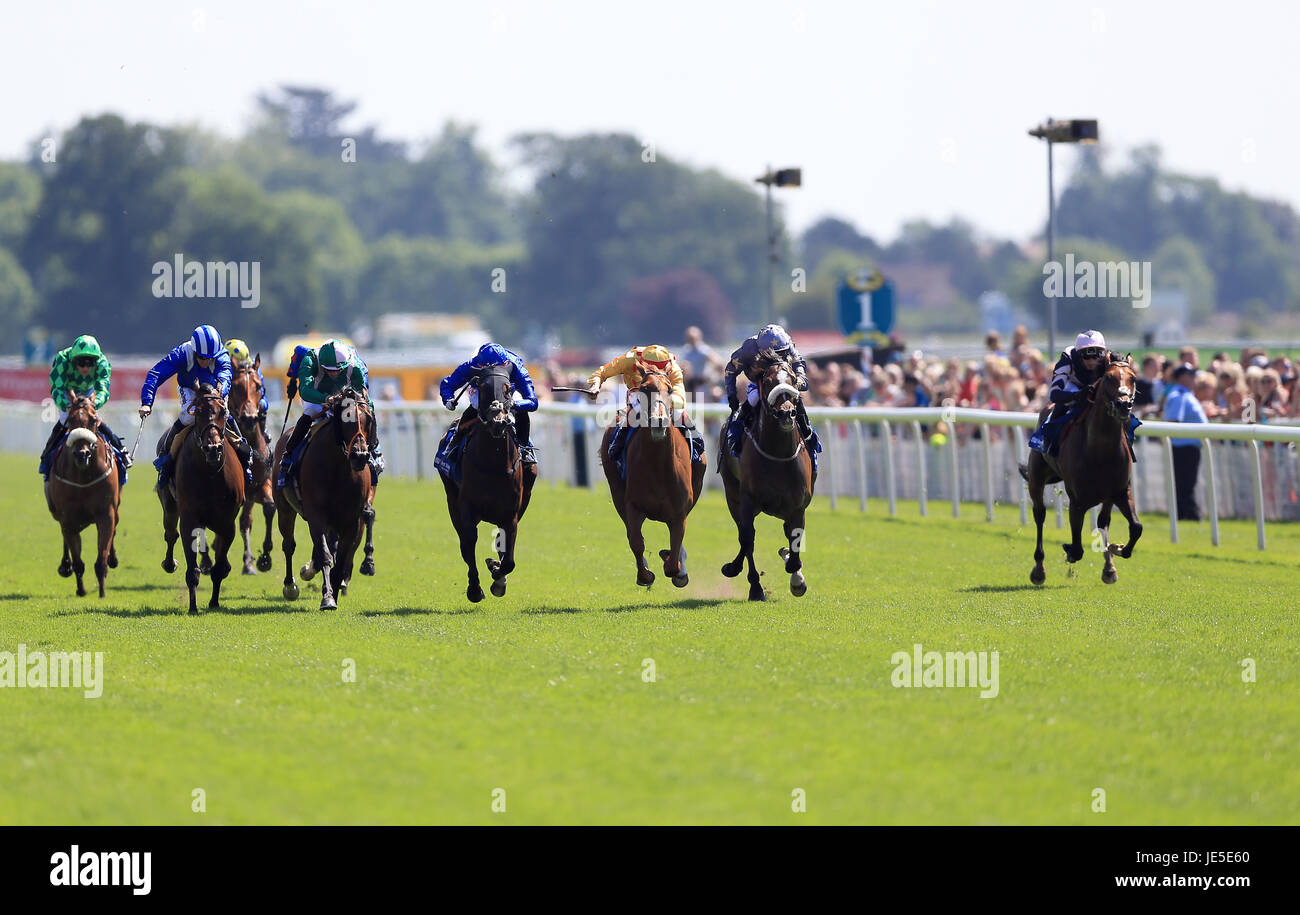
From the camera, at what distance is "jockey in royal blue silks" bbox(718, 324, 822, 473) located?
12.4 m

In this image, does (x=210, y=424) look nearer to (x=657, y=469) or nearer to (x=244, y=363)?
(x=244, y=363)

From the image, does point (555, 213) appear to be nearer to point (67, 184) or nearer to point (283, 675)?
point (67, 184)

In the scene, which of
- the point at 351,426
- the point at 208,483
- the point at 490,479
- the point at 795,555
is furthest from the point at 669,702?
the point at 208,483

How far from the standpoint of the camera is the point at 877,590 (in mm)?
13359

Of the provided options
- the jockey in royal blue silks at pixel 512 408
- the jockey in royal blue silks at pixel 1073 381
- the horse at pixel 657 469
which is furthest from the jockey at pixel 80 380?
the jockey in royal blue silks at pixel 1073 381

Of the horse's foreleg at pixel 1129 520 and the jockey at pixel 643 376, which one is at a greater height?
the jockey at pixel 643 376

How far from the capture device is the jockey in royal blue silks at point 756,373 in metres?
12.4

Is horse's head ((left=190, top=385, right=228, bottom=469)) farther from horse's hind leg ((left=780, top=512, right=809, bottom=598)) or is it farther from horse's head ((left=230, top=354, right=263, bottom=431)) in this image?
horse's hind leg ((left=780, top=512, right=809, bottom=598))

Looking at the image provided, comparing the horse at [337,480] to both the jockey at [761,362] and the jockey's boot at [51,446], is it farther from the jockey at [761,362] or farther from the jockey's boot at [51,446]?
the jockey at [761,362]

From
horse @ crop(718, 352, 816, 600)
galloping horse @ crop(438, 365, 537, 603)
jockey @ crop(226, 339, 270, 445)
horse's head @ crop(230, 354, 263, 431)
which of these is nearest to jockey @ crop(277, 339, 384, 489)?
galloping horse @ crop(438, 365, 537, 603)

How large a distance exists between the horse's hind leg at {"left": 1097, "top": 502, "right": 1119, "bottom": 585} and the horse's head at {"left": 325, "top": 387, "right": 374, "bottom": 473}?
5.26 metres

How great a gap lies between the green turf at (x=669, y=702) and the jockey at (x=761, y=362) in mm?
1282
